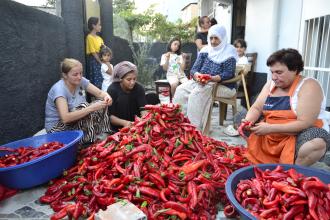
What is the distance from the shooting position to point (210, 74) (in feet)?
15.7

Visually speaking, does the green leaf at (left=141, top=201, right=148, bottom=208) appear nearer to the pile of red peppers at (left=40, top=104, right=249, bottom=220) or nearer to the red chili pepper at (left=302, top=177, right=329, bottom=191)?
the pile of red peppers at (left=40, top=104, right=249, bottom=220)

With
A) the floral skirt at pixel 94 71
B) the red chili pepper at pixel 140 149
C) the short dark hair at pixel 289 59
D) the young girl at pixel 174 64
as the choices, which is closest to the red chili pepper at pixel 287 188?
the short dark hair at pixel 289 59

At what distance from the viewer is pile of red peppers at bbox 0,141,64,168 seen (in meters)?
2.83

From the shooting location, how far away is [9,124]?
358 cm

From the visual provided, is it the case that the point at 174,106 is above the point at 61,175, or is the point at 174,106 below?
above

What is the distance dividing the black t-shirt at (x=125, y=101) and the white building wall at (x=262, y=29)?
3.10m

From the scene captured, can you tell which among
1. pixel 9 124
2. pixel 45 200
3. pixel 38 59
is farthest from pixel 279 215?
pixel 38 59

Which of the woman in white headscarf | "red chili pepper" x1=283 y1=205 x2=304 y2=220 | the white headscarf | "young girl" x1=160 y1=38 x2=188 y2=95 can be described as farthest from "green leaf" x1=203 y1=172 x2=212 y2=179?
"young girl" x1=160 y1=38 x2=188 y2=95

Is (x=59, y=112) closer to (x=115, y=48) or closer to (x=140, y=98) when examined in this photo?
(x=140, y=98)

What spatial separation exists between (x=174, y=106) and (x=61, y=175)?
4.59 feet

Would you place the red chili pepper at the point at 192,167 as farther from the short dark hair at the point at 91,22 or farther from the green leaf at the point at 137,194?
the short dark hair at the point at 91,22

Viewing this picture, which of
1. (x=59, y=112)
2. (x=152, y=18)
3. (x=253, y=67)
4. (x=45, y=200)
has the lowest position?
(x=45, y=200)

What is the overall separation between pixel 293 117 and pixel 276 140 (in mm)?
277

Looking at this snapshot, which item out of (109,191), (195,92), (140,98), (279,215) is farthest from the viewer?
(195,92)
